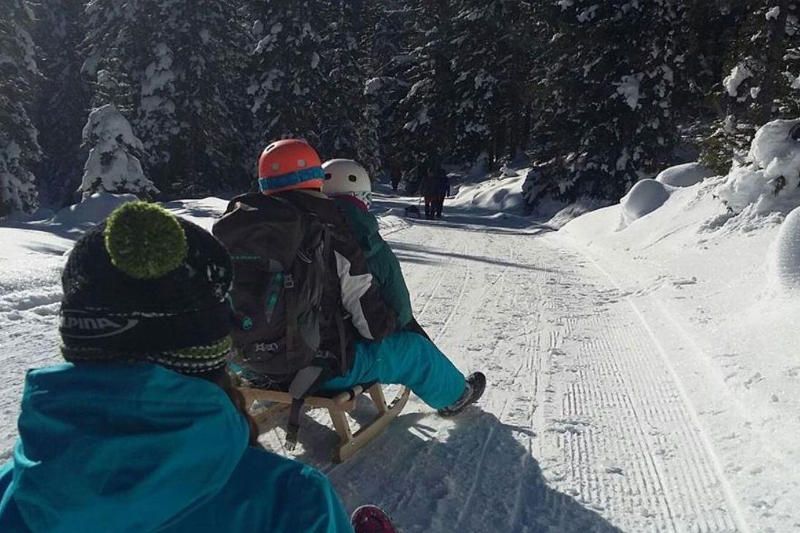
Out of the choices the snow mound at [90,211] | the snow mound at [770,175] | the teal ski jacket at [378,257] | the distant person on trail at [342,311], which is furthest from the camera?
the snow mound at [90,211]

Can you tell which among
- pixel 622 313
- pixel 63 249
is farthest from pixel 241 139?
pixel 622 313

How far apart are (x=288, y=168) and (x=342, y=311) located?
2.69 ft

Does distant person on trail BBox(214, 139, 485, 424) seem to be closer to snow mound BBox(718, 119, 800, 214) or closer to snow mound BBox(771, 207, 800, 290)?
snow mound BBox(771, 207, 800, 290)

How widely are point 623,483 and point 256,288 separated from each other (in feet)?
6.83

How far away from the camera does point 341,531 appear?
163cm

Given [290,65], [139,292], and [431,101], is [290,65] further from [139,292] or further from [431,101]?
[139,292]

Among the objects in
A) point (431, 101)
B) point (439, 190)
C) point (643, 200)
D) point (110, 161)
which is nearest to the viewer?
point (643, 200)

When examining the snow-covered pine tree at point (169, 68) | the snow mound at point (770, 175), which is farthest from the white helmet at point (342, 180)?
the snow-covered pine tree at point (169, 68)

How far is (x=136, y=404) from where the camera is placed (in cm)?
131

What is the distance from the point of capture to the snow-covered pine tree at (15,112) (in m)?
23.8

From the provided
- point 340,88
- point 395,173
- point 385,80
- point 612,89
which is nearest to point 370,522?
point 612,89

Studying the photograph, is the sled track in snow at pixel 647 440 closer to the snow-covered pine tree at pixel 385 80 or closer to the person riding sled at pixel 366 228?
the person riding sled at pixel 366 228

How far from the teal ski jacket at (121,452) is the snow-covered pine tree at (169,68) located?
91.4ft

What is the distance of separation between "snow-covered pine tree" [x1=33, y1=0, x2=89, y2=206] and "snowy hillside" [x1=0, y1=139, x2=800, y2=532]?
98.9ft
